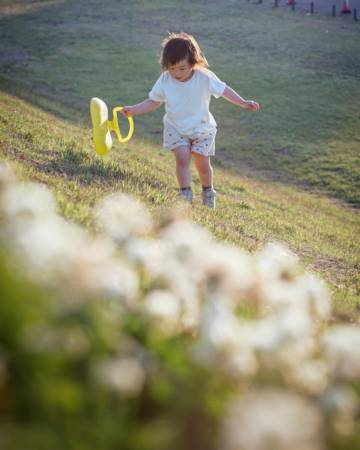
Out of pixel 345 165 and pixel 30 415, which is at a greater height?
pixel 30 415

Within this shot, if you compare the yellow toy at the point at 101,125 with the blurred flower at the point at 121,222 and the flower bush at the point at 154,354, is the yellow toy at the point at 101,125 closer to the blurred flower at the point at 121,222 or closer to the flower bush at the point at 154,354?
the blurred flower at the point at 121,222

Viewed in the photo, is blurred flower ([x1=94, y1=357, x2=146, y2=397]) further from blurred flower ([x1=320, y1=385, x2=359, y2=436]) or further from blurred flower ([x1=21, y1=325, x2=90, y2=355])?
blurred flower ([x1=320, y1=385, x2=359, y2=436])

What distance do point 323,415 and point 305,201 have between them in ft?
41.0

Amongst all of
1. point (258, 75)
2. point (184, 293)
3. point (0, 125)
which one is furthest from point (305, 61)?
point (184, 293)

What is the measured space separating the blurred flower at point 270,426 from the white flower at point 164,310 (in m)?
0.58

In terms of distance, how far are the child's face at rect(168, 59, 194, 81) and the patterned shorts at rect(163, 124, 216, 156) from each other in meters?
0.67

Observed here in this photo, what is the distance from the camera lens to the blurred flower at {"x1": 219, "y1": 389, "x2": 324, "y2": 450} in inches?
79.1

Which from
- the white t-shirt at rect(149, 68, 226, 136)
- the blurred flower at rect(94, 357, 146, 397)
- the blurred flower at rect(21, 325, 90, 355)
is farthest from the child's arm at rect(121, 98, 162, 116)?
the blurred flower at rect(94, 357, 146, 397)

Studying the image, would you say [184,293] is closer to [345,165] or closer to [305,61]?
[345,165]

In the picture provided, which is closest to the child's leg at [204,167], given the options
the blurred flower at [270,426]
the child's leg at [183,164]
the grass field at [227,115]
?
the child's leg at [183,164]

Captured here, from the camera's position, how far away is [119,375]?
7.39 feet

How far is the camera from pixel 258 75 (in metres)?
28.4

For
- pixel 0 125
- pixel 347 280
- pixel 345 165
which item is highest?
pixel 0 125

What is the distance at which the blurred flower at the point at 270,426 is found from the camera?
2.01 metres
